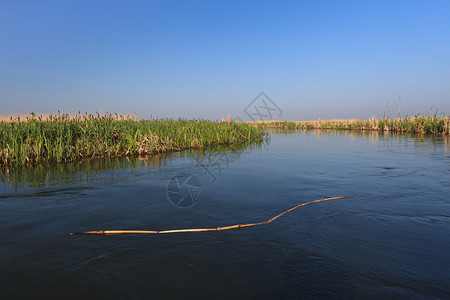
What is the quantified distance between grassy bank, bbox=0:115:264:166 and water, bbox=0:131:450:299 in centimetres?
375

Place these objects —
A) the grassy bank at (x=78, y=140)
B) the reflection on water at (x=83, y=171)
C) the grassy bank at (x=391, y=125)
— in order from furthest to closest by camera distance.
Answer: the grassy bank at (x=391, y=125) < the grassy bank at (x=78, y=140) < the reflection on water at (x=83, y=171)

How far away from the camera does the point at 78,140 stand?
1279 cm

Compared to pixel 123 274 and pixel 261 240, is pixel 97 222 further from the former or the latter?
pixel 261 240

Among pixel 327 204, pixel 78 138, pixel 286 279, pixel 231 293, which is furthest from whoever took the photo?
pixel 78 138

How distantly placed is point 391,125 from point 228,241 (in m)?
40.9

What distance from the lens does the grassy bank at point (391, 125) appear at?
97.7 feet

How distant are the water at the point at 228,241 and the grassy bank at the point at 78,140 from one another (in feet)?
12.3

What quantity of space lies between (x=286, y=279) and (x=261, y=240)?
106cm

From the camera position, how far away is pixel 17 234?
15.1 ft

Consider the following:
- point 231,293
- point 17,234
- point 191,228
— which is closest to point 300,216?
point 191,228

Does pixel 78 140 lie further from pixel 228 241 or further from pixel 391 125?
pixel 391 125

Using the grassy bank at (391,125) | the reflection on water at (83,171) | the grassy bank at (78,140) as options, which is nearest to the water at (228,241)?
the reflection on water at (83,171)

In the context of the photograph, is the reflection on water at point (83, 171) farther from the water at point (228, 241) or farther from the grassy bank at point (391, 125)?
the grassy bank at point (391, 125)

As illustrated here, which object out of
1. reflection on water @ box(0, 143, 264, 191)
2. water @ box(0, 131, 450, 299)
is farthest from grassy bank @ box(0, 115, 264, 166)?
water @ box(0, 131, 450, 299)
